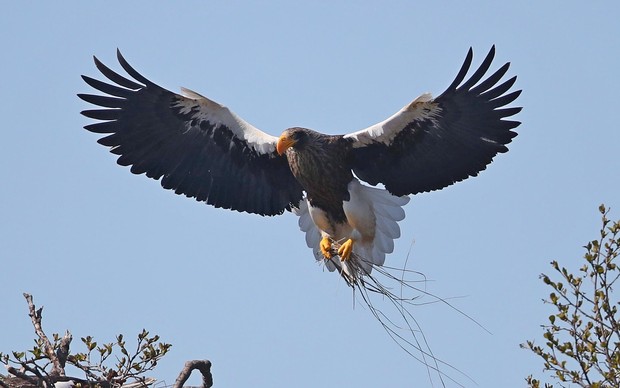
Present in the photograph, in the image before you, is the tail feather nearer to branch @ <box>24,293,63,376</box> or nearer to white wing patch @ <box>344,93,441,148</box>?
white wing patch @ <box>344,93,441,148</box>

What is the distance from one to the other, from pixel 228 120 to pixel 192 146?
0.36m

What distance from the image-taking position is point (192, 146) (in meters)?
8.53

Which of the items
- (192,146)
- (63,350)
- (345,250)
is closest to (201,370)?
(63,350)

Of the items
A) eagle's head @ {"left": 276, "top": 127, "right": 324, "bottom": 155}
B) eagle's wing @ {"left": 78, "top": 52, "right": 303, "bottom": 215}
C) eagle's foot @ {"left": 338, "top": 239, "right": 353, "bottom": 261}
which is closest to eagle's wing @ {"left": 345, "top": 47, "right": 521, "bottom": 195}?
eagle's head @ {"left": 276, "top": 127, "right": 324, "bottom": 155}

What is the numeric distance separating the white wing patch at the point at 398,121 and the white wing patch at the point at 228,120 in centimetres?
59

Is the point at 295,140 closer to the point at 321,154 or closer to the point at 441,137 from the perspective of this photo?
the point at 321,154

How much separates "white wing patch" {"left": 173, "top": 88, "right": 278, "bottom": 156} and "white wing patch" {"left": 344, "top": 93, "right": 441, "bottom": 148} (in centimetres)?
59

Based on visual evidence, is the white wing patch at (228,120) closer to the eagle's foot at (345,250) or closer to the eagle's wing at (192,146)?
the eagle's wing at (192,146)

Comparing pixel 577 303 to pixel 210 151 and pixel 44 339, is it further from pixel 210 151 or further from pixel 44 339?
pixel 210 151

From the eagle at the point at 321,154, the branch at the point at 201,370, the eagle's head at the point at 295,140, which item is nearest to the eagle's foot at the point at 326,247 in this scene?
the eagle at the point at 321,154

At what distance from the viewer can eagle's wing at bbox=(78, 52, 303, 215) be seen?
8336mm

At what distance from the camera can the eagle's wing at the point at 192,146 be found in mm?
8336

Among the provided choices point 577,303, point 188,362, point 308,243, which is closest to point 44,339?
point 188,362

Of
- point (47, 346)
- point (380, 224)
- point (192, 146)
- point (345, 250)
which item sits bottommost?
point (47, 346)
